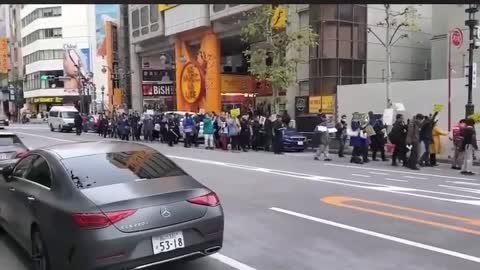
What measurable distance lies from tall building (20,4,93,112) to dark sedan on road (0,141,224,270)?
79.2 m

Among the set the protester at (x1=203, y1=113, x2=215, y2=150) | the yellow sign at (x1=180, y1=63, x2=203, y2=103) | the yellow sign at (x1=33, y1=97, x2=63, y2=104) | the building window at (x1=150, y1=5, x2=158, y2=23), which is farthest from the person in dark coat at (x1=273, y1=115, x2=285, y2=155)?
the yellow sign at (x1=33, y1=97, x2=63, y2=104)

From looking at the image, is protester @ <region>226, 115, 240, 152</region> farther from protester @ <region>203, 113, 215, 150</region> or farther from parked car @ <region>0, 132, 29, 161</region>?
parked car @ <region>0, 132, 29, 161</region>

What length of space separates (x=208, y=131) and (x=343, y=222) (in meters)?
16.5

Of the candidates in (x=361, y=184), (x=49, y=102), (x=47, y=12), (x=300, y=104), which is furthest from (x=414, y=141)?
(x=47, y=12)

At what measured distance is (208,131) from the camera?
962 inches

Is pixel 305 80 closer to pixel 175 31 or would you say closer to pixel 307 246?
pixel 175 31

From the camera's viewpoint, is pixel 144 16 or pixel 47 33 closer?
pixel 144 16

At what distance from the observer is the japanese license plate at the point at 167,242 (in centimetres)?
506

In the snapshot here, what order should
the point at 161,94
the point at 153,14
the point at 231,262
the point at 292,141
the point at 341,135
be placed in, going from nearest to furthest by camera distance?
the point at 231,262
the point at 341,135
the point at 292,141
the point at 153,14
the point at 161,94

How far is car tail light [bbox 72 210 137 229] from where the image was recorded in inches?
191

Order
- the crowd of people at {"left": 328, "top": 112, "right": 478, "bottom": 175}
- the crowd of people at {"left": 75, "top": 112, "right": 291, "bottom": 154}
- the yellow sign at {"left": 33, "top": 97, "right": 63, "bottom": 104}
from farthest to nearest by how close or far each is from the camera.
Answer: the yellow sign at {"left": 33, "top": 97, "right": 63, "bottom": 104} → the crowd of people at {"left": 75, "top": 112, "right": 291, "bottom": 154} → the crowd of people at {"left": 328, "top": 112, "right": 478, "bottom": 175}

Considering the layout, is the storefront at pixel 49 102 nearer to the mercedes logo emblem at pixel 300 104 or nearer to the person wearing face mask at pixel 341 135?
the mercedes logo emblem at pixel 300 104

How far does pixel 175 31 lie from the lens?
4659 centimetres

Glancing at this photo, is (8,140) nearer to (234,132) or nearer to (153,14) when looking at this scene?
(234,132)
